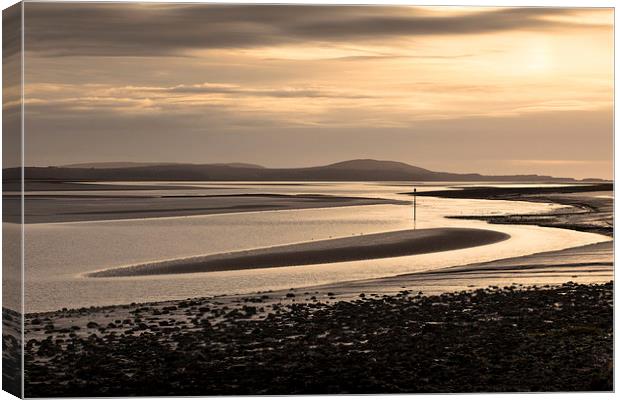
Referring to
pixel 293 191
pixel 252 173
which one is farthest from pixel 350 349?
pixel 252 173

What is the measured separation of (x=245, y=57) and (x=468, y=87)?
2.49 m

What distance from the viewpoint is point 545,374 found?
14.2 m

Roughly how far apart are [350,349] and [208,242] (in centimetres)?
189

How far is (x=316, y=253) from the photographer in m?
14.6

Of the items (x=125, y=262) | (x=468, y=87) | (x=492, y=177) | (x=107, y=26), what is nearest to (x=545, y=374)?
(x=492, y=177)

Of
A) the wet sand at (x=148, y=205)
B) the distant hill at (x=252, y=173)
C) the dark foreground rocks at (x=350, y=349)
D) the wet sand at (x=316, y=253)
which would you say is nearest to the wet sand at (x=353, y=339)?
the dark foreground rocks at (x=350, y=349)

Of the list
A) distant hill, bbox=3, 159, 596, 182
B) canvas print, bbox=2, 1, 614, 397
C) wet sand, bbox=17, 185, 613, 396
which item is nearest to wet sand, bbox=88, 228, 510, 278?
canvas print, bbox=2, 1, 614, 397

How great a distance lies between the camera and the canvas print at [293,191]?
13.6 meters

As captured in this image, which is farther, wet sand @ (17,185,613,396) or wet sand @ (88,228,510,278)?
wet sand @ (88,228,510,278)

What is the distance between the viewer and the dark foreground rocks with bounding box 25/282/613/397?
13.6m

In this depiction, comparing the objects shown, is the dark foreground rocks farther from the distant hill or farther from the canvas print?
the distant hill

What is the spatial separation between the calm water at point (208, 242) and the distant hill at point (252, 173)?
0.13 m

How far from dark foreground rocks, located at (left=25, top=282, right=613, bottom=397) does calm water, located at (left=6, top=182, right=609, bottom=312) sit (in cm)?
29

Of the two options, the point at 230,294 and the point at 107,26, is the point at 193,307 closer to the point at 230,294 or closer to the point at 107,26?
the point at 230,294
